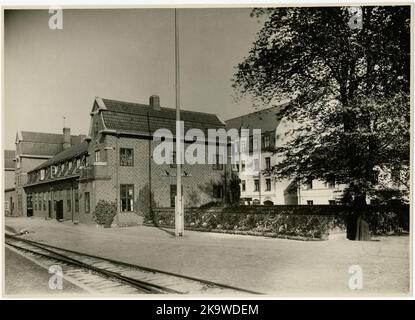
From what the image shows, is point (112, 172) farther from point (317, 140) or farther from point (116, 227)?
point (317, 140)

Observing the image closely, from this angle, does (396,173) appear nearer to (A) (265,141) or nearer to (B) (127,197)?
(B) (127,197)

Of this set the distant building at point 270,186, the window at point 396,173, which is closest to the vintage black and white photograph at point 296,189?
the window at point 396,173

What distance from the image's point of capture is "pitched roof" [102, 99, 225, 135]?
24381 mm

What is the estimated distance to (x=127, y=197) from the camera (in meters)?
24.1

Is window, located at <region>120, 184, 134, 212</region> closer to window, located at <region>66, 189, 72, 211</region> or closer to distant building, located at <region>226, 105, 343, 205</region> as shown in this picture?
window, located at <region>66, 189, 72, 211</region>

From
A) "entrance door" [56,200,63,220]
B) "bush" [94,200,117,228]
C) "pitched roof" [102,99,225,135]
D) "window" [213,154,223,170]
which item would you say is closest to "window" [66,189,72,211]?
"entrance door" [56,200,63,220]

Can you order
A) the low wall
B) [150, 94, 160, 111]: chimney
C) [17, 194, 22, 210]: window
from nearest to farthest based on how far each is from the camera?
the low wall
[150, 94, 160, 111]: chimney
[17, 194, 22, 210]: window

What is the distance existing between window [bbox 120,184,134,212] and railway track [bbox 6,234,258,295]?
1081cm

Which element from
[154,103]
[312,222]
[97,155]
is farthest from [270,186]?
[312,222]

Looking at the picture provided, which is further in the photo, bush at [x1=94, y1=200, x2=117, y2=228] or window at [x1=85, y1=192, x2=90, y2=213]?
window at [x1=85, y1=192, x2=90, y2=213]

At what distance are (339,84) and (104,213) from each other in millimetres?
15472

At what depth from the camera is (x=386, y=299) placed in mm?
8430

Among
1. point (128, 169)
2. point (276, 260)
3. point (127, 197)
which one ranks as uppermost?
point (128, 169)
